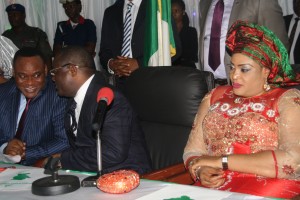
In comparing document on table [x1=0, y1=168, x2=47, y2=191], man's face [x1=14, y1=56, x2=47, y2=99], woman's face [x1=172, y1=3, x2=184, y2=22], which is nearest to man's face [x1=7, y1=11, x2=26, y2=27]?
woman's face [x1=172, y1=3, x2=184, y2=22]

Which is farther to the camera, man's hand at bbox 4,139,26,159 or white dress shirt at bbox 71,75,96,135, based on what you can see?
man's hand at bbox 4,139,26,159

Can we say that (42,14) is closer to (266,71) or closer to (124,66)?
(124,66)

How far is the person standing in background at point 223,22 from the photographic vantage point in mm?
3354

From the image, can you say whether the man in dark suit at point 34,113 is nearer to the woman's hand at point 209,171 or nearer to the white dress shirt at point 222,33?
the woman's hand at point 209,171

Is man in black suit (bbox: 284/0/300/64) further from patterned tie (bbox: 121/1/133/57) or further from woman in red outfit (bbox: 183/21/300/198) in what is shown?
woman in red outfit (bbox: 183/21/300/198)

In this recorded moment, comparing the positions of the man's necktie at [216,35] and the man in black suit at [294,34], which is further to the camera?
the man in black suit at [294,34]

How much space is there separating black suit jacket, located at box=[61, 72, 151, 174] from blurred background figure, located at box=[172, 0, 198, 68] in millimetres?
2369

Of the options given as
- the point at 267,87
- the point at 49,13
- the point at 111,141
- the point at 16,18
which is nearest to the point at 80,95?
the point at 111,141

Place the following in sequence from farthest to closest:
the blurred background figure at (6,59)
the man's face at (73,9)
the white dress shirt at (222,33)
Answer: the man's face at (73,9) → the blurred background figure at (6,59) → the white dress shirt at (222,33)

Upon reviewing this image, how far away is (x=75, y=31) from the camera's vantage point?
6.21m

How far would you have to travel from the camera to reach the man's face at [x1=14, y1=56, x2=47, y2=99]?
297 cm

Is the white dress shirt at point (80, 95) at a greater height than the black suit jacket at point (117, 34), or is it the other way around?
the black suit jacket at point (117, 34)

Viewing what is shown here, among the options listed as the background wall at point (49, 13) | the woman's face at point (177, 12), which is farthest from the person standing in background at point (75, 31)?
the woman's face at point (177, 12)

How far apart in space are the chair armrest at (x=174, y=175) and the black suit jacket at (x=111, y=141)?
0.72ft
